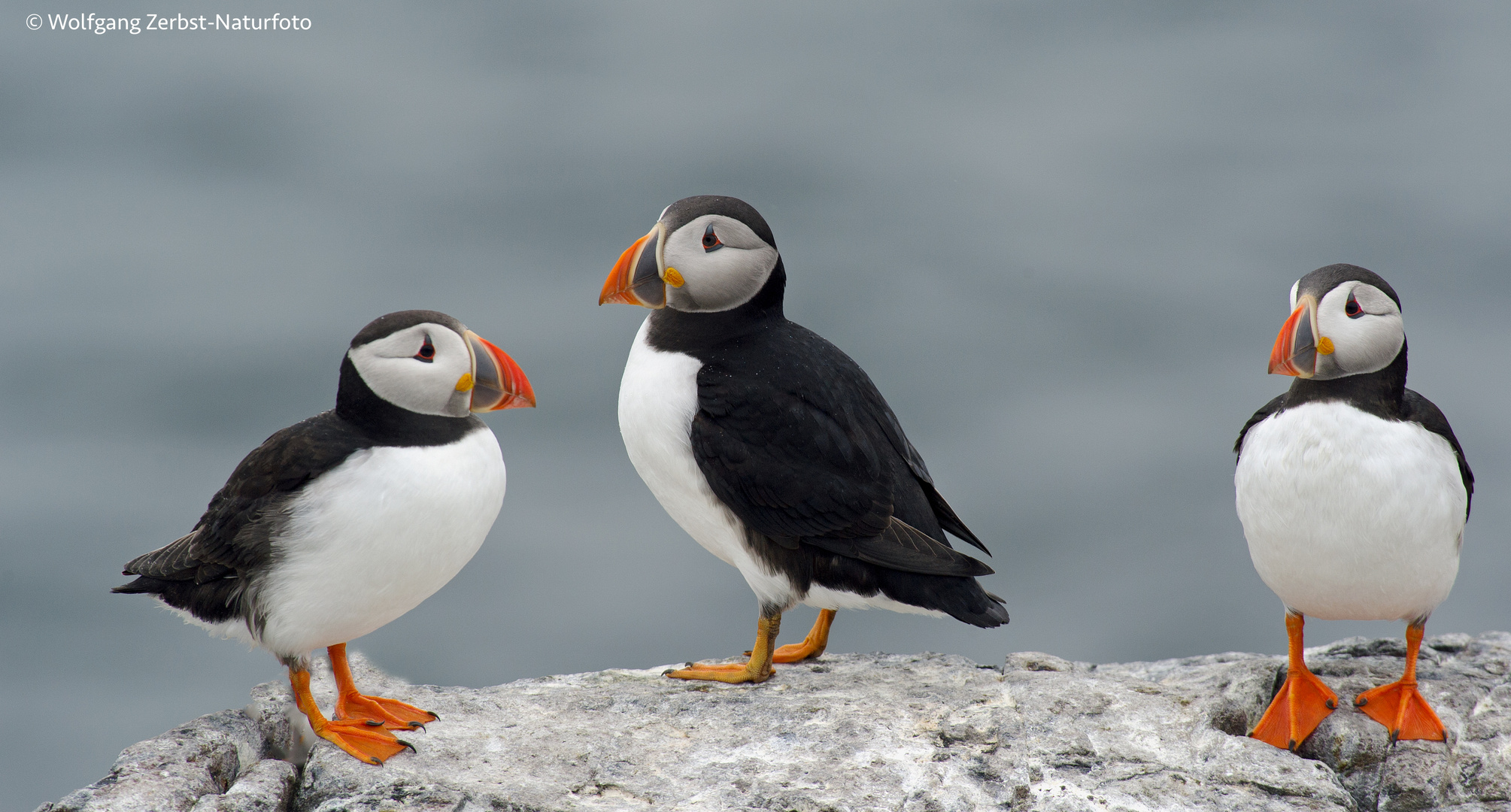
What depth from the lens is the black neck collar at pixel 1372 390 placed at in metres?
3.95

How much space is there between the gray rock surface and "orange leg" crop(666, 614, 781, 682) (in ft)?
0.16

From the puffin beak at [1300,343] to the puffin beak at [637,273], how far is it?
78.1 inches

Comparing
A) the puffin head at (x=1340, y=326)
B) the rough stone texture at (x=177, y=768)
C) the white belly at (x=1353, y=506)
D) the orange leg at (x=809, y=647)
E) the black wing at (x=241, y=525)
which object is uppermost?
the puffin head at (x=1340, y=326)

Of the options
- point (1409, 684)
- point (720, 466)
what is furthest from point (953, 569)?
point (1409, 684)

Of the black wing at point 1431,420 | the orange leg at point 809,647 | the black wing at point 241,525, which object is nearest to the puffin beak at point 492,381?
the black wing at point 241,525

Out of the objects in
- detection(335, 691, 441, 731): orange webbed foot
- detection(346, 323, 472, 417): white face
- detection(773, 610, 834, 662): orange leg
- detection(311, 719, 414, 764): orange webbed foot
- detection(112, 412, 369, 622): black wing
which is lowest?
detection(311, 719, 414, 764): orange webbed foot

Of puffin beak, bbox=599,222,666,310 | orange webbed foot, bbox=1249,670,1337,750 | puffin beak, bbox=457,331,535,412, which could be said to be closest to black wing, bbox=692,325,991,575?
puffin beak, bbox=599,222,666,310

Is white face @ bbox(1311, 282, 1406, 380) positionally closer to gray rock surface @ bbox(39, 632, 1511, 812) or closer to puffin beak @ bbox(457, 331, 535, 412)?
gray rock surface @ bbox(39, 632, 1511, 812)

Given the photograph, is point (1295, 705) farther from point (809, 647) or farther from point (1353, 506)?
point (809, 647)

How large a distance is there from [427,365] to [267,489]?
0.60 meters

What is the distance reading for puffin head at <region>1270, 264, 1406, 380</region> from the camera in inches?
153

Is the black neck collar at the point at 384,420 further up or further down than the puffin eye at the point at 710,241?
further down

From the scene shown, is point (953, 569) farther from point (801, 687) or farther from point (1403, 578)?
point (1403, 578)

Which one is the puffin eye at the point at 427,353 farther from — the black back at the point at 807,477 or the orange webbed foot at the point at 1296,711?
the orange webbed foot at the point at 1296,711
